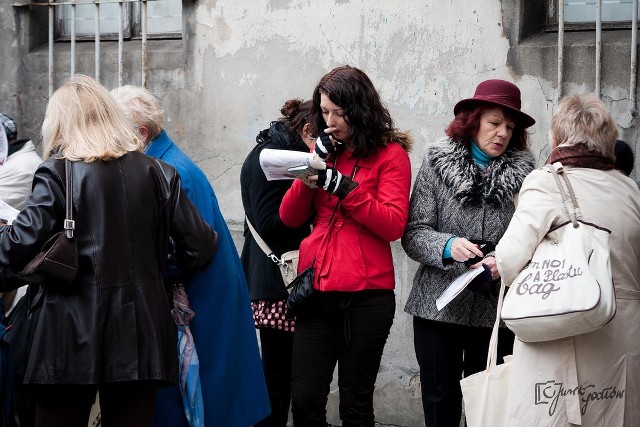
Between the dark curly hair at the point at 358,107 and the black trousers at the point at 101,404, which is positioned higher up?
the dark curly hair at the point at 358,107

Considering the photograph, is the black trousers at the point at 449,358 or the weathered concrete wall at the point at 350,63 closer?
the black trousers at the point at 449,358

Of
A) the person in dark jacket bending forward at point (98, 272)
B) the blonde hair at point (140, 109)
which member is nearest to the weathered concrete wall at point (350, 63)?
the blonde hair at point (140, 109)

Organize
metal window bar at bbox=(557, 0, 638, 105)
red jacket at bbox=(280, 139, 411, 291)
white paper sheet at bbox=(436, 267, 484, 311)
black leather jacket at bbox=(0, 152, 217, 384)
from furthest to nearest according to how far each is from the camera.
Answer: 1. metal window bar at bbox=(557, 0, 638, 105)
2. red jacket at bbox=(280, 139, 411, 291)
3. white paper sheet at bbox=(436, 267, 484, 311)
4. black leather jacket at bbox=(0, 152, 217, 384)

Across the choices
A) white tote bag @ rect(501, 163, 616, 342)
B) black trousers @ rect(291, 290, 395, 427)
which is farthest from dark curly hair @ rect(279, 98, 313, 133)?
white tote bag @ rect(501, 163, 616, 342)

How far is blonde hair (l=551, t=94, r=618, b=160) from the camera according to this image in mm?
4469

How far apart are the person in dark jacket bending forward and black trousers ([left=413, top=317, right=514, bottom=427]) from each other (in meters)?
1.15

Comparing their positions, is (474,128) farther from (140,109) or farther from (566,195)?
(140,109)

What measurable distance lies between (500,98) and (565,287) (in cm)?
112

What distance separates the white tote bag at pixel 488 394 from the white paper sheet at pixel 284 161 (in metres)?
0.91

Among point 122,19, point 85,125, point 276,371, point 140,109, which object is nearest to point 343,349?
point 276,371

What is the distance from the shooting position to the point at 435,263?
A: 4.88m

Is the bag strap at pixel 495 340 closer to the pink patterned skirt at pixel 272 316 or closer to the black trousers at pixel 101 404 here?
the pink patterned skirt at pixel 272 316

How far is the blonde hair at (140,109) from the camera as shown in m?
5.05

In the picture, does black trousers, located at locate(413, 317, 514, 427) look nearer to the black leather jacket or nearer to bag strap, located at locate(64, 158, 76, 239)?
the black leather jacket
